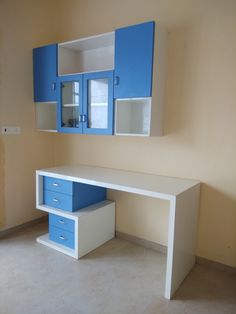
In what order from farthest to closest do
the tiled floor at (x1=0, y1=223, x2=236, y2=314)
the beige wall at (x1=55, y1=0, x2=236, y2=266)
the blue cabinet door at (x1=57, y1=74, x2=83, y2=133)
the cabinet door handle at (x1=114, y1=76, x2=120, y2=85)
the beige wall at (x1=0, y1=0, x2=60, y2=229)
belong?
1. the beige wall at (x1=0, y1=0, x2=60, y2=229)
2. the blue cabinet door at (x1=57, y1=74, x2=83, y2=133)
3. the cabinet door handle at (x1=114, y1=76, x2=120, y2=85)
4. the beige wall at (x1=55, y1=0, x2=236, y2=266)
5. the tiled floor at (x1=0, y1=223, x2=236, y2=314)

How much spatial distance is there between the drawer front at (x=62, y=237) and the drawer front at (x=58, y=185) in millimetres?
413

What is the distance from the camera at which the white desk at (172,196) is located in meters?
1.81

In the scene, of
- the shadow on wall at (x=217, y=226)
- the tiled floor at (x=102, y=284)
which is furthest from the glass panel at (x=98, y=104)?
the tiled floor at (x=102, y=284)

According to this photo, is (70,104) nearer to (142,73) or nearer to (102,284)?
(142,73)

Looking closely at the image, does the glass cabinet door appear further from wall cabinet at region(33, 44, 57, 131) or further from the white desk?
the white desk

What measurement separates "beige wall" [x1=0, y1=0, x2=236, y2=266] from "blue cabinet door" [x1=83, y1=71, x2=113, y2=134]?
0.36m

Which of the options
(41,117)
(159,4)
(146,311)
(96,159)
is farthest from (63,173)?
(159,4)

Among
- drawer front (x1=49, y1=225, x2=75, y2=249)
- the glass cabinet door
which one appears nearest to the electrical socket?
the glass cabinet door

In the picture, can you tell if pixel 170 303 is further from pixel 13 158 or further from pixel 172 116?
pixel 13 158

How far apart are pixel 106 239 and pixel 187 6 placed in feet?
8.00

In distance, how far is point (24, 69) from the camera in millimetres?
2850

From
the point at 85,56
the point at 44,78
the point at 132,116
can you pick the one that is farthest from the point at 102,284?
the point at 85,56

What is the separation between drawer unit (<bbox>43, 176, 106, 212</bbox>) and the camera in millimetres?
2395

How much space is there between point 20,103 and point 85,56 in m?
0.94
